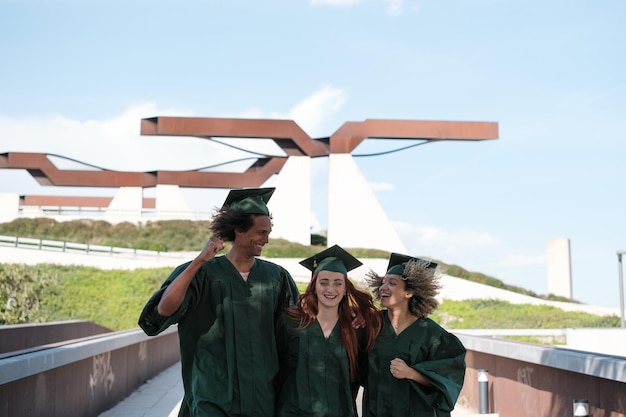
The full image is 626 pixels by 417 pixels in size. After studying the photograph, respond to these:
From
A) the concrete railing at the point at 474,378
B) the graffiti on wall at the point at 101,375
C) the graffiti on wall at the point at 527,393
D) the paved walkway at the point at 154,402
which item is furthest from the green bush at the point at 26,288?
the graffiti on wall at the point at 527,393

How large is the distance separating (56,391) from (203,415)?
13.6 feet

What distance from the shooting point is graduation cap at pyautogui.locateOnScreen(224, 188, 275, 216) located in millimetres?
5711

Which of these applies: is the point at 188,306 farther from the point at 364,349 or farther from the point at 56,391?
the point at 56,391

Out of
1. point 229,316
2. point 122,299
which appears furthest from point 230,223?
point 122,299

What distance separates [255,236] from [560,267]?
52.4 meters

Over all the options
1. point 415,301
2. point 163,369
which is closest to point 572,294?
point 163,369

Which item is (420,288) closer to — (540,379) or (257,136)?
(540,379)

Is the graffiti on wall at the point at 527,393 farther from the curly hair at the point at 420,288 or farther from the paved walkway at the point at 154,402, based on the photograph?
the curly hair at the point at 420,288

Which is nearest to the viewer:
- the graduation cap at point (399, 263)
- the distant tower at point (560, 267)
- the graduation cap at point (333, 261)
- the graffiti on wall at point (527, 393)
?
the graduation cap at point (333, 261)

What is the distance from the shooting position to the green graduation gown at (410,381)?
581 centimetres

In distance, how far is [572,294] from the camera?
2186 inches

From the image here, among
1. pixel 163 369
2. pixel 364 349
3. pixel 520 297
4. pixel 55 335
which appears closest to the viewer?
pixel 364 349

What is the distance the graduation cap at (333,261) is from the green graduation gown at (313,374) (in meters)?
0.39

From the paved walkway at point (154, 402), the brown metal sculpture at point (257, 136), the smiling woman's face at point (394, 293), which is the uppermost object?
the brown metal sculpture at point (257, 136)
